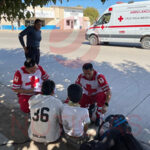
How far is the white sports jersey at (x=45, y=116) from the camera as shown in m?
2.35

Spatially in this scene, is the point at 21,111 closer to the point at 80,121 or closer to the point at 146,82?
the point at 80,121

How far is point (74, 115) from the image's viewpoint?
232cm

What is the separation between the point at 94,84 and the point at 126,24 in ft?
29.5

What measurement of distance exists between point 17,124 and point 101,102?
4.92 ft

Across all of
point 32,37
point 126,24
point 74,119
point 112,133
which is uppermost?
point 126,24

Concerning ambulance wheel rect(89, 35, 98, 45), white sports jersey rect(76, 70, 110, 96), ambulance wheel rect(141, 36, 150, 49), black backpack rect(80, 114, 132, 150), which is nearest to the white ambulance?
ambulance wheel rect(141, 36, 150, 49)

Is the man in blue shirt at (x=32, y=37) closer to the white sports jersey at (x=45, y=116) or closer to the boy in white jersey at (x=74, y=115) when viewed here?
the white sports jersey at (x=45, y=116)

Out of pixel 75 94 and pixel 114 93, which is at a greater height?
pixel 75 94

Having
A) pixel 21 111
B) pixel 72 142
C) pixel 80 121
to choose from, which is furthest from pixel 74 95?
pixel 21 111

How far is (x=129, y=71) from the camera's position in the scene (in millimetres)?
6316

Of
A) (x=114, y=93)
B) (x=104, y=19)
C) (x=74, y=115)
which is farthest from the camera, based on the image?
(x=104, y=19)

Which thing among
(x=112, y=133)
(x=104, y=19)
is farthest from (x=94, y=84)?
(x=104, y=19)

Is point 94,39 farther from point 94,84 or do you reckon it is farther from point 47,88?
point 47,88

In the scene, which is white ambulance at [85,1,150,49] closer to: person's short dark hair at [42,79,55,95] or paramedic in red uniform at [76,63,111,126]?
paramedic in red uniform at [76,63,111,126]
